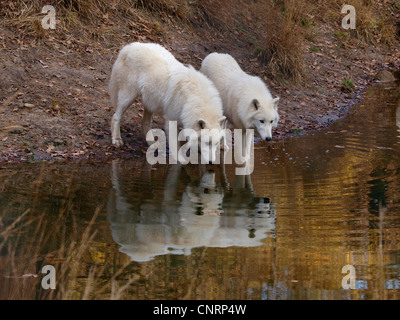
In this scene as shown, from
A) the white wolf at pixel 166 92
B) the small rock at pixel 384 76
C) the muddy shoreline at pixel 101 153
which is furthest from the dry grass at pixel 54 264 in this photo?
the small rock at pixel 384 76

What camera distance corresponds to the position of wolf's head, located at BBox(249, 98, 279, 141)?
832 cm

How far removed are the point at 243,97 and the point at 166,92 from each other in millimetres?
1144

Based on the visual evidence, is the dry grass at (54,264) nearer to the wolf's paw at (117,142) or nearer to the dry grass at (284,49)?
the wolf's paw at (117,142)

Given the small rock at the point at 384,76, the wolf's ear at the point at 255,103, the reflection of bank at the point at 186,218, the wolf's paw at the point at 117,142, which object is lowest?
the reflection of bank at the point at 186,218

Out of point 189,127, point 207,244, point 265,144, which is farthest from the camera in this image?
point 265,144

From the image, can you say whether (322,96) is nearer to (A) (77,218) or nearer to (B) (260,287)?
(A) (77,218)

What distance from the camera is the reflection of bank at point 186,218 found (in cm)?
543

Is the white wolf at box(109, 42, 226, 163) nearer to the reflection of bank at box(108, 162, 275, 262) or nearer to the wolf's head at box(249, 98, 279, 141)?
the wolf's head at box(249, 98, 279, 141)

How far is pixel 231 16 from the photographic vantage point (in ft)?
48.3

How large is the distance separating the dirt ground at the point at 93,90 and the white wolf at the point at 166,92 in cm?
69

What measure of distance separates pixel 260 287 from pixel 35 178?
4140 mm

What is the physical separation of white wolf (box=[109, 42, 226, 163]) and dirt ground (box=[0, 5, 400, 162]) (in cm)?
69

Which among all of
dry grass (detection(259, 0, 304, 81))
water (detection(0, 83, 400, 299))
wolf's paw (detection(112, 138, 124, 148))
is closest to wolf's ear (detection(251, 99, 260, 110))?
water (detection(0, 83, 400, 299))
